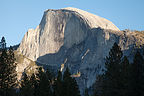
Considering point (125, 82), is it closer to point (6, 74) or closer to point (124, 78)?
point (124, 78)

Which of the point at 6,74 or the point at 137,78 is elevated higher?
the point at 6,74

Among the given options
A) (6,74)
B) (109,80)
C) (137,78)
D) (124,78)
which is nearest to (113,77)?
(109,80)

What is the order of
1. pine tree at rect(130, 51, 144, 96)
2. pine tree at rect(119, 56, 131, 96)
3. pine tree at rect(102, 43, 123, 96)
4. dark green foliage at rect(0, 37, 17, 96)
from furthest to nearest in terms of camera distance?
dark green foliage at rect(0, 37, 17, 96) → pine tree at rect(102, 43, 123, 96) → pine tree at rect(119, 56, 131, 96) → pine tree at rect(130, 51, 144, 96)

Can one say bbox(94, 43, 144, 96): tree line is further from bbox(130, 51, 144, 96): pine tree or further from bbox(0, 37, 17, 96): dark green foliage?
bbox(0, 37, 17, 96): dark green foliage

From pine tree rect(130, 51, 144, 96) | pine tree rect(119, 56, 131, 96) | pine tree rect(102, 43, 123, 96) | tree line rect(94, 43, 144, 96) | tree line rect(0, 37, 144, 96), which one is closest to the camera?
pine tree rect(130, 51, 144, 96)

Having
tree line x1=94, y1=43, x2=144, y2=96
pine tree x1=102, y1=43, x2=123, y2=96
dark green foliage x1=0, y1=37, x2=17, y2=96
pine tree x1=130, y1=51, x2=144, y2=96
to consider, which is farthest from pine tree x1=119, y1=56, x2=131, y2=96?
dark green foliage x1=0, y1=37, x2=17, y2=96

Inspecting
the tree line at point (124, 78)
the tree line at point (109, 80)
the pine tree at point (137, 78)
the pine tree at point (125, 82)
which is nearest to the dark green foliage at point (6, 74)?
the tree line at point (109, 80)

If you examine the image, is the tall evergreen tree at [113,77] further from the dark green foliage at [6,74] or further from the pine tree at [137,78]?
the dark green foliage at [6,74]

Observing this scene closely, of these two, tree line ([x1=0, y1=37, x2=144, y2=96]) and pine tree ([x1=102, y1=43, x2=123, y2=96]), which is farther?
pine tree ([x1=102, y1=43, x2=123, y2=96])

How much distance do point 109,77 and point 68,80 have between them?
35.6 ft

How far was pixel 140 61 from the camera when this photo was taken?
59.0 meters

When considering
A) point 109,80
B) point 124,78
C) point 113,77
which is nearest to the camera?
point 124,78

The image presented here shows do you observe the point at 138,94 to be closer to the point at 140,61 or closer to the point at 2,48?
the point at 140,61

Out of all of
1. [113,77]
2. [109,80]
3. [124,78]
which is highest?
[113,77]
